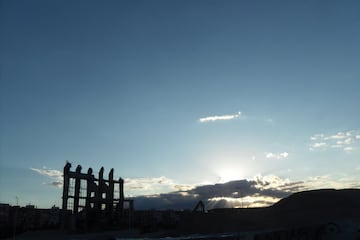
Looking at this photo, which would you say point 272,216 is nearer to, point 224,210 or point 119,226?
point 224,210

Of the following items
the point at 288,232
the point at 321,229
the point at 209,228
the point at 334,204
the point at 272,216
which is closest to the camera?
the point at 288,232

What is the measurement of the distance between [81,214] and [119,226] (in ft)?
9.92

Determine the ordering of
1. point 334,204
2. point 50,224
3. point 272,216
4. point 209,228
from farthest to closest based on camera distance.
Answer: point 334,204
point 272,216
point 50,224
point 209,228

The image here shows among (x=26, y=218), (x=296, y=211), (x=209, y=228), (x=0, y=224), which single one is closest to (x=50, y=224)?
(x=26, y=218)

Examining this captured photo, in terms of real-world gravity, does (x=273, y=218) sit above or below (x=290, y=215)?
below

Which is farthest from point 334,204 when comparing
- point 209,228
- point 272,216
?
point 209,228

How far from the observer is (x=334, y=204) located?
3466cm

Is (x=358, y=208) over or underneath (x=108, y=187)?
A: underneath

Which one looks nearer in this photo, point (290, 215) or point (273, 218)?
point (273, 218)

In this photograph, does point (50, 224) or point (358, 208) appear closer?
point (50, 224)

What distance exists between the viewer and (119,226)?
31.2m

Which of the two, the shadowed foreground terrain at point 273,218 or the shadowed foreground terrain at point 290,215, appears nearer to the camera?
the shadowed foreground terrain at point 273,218

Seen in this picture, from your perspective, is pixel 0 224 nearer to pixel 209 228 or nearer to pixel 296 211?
pixel 209 228

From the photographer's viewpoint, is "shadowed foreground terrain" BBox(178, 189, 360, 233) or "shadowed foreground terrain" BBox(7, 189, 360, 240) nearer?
"shadowed foreground terrain" BBox(7, 189, 360, 240)
